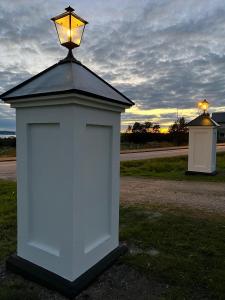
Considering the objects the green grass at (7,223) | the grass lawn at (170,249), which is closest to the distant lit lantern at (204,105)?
the grass lawn at (170,249)

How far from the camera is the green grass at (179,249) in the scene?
9.30 feet

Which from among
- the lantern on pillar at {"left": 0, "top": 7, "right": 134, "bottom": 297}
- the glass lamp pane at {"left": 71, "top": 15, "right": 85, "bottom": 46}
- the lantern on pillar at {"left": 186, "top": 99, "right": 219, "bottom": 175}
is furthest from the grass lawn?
the lantern on pillar at {"left": 186, "top": 99, "right": 219, "bottom": 175}

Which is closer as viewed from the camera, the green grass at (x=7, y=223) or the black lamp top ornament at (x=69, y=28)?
the black lamp top ornament at (x=69, y=28)

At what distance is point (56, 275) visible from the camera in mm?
2781

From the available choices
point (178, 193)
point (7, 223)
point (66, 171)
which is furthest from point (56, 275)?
point (178, 193)

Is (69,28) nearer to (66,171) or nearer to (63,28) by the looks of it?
(63,28)

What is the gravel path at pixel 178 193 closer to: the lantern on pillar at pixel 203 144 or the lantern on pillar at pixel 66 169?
the lantern on pillar at pixel 203 144

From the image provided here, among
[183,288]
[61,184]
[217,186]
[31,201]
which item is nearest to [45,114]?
[61,184]

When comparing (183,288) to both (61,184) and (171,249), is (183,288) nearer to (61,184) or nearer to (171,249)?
(171,249)

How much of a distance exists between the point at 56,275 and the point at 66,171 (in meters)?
1.06

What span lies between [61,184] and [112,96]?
107cm

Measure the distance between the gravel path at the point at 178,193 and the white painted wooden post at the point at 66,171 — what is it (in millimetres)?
3245

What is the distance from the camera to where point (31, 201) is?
9.80ft

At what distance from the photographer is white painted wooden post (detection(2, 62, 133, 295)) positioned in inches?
102
